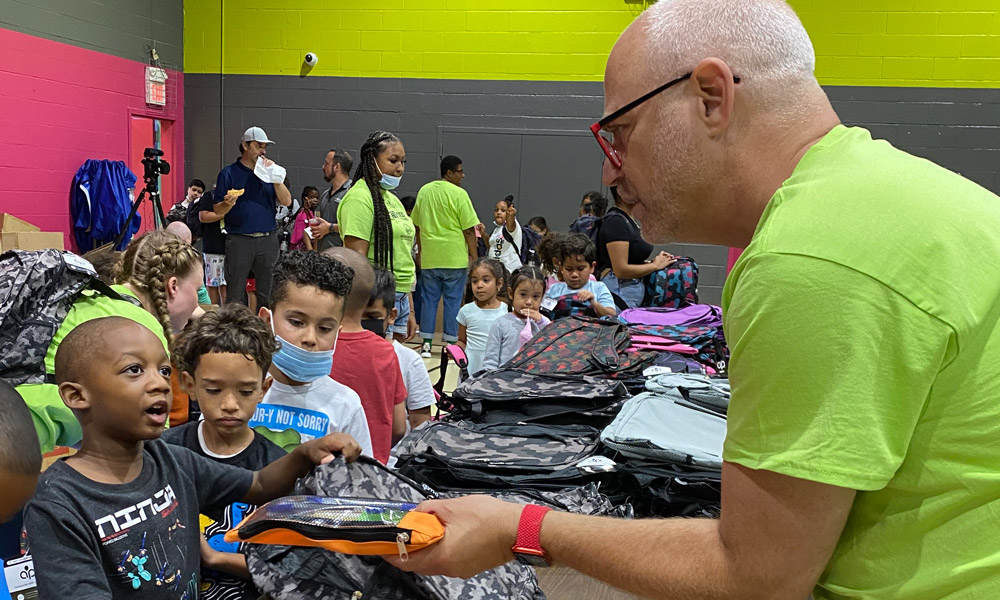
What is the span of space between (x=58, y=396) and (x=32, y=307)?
11.4 inches

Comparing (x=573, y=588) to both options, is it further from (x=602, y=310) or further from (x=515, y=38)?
(x=515, y=38)

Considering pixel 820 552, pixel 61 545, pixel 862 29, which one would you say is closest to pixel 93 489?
pixel 61 545

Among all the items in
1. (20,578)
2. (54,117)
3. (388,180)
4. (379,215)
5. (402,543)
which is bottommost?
(20,578)

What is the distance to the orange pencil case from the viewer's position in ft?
4.07

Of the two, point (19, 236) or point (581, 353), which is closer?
point (581, 353)

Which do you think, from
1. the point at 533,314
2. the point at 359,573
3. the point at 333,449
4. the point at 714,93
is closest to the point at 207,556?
the point at 333,449

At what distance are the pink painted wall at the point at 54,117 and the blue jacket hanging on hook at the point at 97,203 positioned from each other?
10 cm

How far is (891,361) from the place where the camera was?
2.77ft

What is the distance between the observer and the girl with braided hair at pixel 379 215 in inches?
221

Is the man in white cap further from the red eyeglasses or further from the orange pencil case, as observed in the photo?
the orange pencil case

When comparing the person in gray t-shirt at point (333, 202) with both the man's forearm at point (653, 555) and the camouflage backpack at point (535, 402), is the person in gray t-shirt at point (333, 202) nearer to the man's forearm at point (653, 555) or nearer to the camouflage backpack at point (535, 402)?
the camouflage backpack at point (535, 402)

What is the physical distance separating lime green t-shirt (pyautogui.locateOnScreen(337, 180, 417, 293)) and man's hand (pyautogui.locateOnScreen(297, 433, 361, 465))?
398cm

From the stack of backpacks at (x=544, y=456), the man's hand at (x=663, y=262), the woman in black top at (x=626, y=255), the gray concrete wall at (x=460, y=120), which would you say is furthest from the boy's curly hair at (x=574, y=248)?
the gray concrete wall at (x=460, y=120)

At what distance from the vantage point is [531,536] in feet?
3.75
